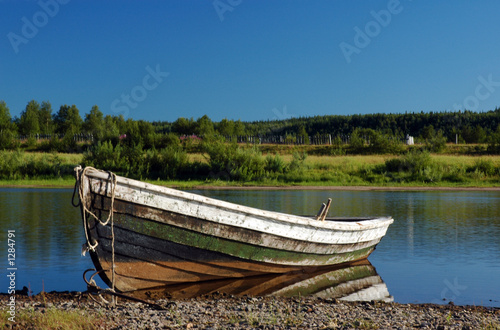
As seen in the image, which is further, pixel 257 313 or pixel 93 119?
pixel 93 119

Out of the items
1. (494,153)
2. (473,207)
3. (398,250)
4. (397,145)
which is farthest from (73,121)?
(398,250)

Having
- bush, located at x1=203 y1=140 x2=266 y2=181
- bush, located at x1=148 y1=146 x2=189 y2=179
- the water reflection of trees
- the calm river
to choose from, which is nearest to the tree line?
bush, located at x1=148 y1=146 x2=189 y2=179

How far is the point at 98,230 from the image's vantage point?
6.98 m

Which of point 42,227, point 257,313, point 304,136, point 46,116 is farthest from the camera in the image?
point 46,116

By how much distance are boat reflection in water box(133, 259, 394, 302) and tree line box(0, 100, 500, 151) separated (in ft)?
136

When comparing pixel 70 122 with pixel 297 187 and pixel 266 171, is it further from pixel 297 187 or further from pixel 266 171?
pixel 297 187

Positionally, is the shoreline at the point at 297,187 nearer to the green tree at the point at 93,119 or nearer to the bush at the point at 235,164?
the bush at the point at 235,164

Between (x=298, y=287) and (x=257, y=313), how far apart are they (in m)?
2.11

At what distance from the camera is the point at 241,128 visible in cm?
8744

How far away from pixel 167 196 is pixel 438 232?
30.1 ft

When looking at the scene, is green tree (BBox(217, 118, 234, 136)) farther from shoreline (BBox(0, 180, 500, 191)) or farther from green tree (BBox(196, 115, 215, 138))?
shoreline (BBox(0, 180, 500, 191))

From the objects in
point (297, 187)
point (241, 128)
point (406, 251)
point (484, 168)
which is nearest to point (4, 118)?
point (241, 128)

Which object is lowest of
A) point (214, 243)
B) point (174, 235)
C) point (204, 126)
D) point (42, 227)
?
point (42, 227)

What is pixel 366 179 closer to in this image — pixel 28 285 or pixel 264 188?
pixel 264 188
